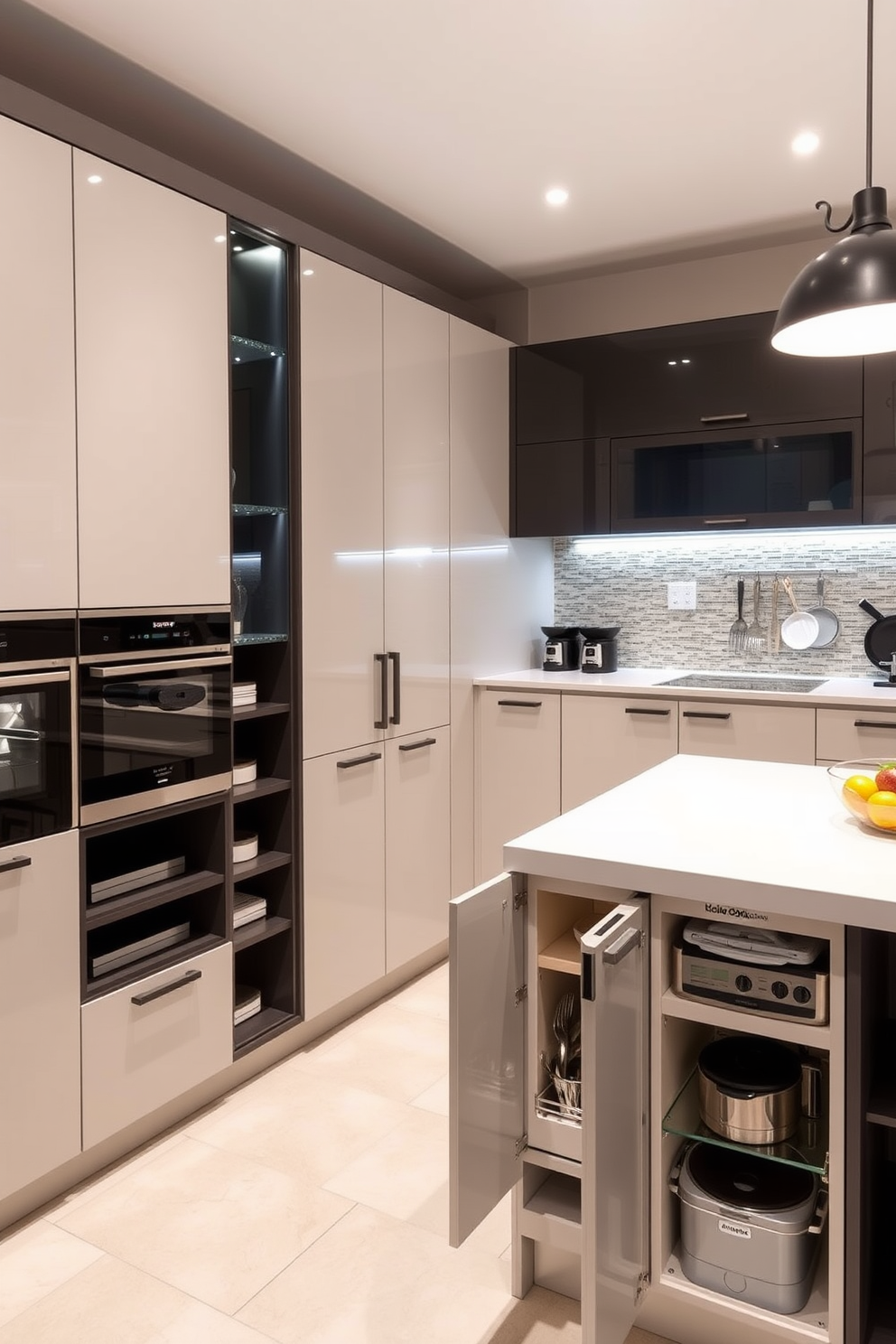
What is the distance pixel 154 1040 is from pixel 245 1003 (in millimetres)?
422

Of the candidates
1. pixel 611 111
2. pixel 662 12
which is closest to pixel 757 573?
pixel 611 111

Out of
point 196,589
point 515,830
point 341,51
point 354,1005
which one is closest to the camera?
point 341,51

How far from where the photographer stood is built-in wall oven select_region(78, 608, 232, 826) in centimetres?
222

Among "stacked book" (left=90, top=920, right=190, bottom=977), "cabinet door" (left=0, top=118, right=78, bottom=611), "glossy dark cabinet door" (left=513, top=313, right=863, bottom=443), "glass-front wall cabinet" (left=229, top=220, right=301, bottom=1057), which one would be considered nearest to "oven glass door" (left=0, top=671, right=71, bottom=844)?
"cabinet door" (left=0, top=118, right=78, bottom=611)

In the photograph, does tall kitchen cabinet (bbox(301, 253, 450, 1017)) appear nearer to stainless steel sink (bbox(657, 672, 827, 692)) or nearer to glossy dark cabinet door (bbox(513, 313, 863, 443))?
glossy dark cabinet door (bbox(513, 313, 863, 443))

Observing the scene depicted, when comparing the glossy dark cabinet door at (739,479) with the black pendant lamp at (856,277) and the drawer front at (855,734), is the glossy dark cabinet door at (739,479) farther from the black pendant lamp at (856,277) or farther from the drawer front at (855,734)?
the black pendant lamp at (856,277)

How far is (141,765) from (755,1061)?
1505 millimetres

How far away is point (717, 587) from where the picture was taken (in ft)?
13.4

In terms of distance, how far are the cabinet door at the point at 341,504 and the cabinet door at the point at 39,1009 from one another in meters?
0.91

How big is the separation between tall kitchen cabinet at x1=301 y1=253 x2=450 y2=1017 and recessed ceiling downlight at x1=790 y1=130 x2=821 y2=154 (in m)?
1.26

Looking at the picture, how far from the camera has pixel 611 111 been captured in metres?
2.62

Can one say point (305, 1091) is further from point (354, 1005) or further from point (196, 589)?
point (196, 589)

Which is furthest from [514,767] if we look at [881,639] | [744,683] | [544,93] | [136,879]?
[544,93]

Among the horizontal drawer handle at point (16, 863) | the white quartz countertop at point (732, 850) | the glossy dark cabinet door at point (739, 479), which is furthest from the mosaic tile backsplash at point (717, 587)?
the horizontal drawer handle at point (16, 863)
